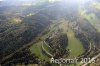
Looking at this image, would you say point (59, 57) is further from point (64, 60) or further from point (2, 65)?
point (2, 65)

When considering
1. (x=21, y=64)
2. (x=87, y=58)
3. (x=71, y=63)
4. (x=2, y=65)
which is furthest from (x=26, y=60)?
(x=87, y=58)

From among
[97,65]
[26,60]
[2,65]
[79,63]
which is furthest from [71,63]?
[2,65]

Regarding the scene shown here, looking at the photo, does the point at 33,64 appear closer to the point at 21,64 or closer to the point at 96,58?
the point at 21,64

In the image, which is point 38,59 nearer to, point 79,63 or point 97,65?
point 79,63

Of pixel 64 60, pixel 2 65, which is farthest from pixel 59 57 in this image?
pixel 2 65

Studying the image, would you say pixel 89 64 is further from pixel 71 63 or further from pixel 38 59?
pixel 38 59

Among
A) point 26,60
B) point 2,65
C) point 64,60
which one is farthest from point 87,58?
point 2,65
